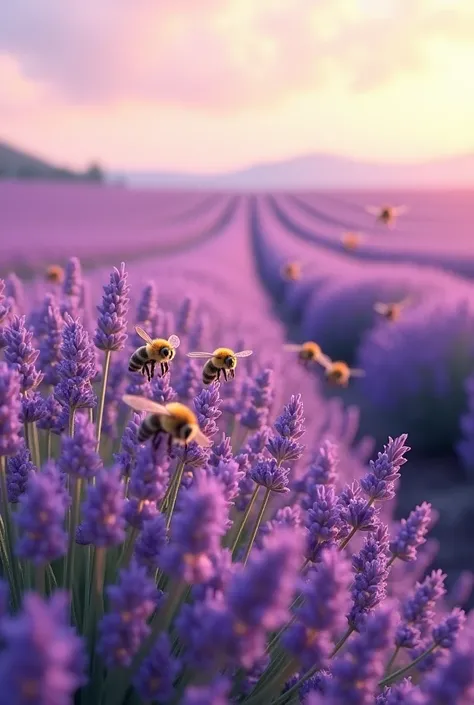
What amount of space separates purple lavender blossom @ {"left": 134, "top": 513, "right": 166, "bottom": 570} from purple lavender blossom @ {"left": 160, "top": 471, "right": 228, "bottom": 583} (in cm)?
21

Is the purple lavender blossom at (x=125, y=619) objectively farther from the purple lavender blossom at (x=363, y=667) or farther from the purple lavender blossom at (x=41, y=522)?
the purple lavender blossom at (x=363, y=667)

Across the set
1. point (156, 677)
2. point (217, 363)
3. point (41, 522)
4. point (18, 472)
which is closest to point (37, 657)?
point (41, 522)

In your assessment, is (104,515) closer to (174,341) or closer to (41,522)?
(41,522)

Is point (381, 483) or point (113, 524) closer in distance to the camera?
point (113, 524)

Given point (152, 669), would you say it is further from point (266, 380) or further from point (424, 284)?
point (424, 284)

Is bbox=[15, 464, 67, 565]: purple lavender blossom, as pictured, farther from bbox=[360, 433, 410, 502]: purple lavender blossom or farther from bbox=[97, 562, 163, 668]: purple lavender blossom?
bbox=[360, 433, 410, 502]: purple lavender blossom

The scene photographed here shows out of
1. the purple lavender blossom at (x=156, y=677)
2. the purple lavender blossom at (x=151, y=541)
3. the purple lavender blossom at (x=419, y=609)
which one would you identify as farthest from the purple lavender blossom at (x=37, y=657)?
the purple lavender blossom at (x=419, y=609)

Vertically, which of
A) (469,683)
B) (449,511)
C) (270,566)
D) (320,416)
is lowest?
(449,511)

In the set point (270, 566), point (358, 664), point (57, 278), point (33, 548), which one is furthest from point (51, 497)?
point (57, 278)

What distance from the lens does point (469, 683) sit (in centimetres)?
68

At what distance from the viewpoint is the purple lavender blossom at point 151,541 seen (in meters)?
0.89

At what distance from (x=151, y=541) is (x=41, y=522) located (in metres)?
0.27

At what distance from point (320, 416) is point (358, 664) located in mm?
2706

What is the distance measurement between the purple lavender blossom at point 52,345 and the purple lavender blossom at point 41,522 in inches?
32.4
